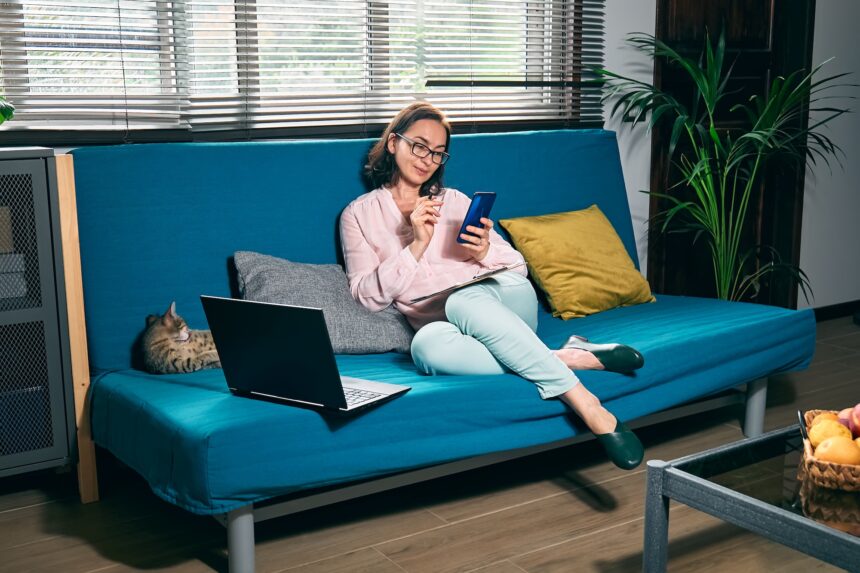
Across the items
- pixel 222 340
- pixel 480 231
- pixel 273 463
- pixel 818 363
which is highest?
pixel 480 231

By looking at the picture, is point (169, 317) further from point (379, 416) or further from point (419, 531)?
point (419, 531)

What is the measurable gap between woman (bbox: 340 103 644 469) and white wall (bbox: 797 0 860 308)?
2.30 meters

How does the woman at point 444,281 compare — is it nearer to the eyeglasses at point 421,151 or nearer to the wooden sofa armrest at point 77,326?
the eyeglasses at point 421,151

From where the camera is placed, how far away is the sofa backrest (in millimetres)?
2568

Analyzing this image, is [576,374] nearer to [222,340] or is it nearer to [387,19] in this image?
[222,340]

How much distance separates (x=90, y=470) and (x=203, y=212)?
2.48 ft

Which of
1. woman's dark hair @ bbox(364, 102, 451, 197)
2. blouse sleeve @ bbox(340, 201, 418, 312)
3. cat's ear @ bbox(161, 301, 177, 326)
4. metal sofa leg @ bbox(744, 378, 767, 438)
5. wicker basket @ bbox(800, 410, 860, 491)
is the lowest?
metal sofa leg @ bbox(744, 378, 767, 438)

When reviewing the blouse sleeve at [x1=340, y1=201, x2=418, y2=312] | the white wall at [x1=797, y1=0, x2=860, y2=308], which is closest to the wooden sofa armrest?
the blouse sleeve at [x1=340, y1=201, x2=418, y2=312]

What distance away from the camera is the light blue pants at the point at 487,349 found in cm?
247

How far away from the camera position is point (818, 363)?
402 centimetres

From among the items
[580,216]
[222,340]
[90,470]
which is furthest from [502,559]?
[580,216]

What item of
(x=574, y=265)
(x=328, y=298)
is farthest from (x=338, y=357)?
(x=574, y=265)

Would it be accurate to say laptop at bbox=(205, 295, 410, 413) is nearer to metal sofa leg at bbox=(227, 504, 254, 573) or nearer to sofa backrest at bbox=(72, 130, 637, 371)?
metal sofa leg at bbox=(227, 504, 254, 573)

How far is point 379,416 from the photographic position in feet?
7.30
